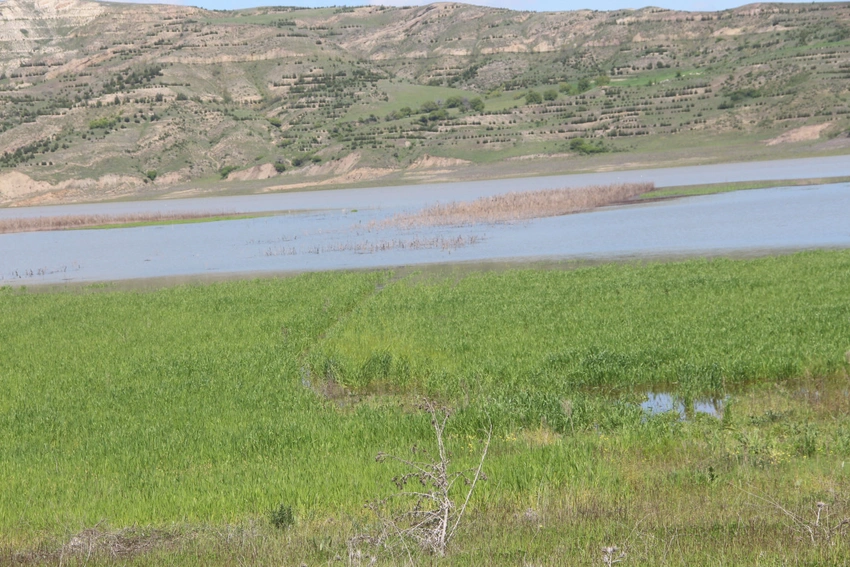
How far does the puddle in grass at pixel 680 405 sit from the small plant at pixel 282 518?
6.62m

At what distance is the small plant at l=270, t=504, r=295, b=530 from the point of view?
1021 centimetres

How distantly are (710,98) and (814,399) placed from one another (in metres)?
132

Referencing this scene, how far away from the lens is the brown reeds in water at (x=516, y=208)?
5888 cm

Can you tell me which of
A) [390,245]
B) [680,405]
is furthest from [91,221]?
[680,405]

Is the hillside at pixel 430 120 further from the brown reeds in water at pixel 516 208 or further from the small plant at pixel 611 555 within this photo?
the small plant at pixel 611 555

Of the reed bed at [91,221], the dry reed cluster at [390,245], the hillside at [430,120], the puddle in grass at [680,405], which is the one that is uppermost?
the puddle in grass at [680,405]

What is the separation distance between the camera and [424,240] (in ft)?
163

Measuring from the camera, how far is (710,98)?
139m

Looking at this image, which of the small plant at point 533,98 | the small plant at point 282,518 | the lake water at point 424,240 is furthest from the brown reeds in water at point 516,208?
the small plant at point 533,98

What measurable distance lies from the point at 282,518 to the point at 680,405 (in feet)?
26.2

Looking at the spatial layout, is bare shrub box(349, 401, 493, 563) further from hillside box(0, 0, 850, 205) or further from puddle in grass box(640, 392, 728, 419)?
hillside box(0, 0, 850, 205)

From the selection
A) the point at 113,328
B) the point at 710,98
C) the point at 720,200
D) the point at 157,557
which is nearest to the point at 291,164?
the point at 710,98

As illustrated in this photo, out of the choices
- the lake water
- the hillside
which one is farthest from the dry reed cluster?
the hillside

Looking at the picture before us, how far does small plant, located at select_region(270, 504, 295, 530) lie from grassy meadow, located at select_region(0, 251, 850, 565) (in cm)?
4
